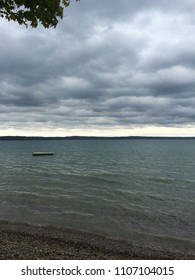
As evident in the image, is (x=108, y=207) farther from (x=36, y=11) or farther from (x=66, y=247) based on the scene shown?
(x=36, y=11)

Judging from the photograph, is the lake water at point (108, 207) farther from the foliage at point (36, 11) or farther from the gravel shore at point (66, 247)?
the foliage at point (36, 11)

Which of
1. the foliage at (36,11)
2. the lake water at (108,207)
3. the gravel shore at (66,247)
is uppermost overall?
the foliage at (36,11)

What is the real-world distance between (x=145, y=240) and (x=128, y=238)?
1.00 metres

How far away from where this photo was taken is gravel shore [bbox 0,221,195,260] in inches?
399

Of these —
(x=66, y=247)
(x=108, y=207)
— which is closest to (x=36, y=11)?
(x=66, y=247)

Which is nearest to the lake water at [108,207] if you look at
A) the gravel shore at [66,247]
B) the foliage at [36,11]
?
the gravel shore at [66,247]

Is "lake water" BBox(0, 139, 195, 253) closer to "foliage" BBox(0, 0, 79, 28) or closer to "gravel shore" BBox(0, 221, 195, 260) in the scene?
"gravel shore" BBox(0, 221, 195, 260)

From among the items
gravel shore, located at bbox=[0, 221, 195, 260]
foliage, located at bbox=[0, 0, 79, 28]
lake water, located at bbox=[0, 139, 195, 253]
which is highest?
foliage, located at bbox=[0, 0, 79, 28]

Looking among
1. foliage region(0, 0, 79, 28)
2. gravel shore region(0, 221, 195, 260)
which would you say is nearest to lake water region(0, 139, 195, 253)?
gravel shore region(0, 221, 195, 260)

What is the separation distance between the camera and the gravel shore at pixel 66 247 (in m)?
10.1

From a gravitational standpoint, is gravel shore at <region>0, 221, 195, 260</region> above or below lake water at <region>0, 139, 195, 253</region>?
above

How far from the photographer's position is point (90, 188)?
2820 centimetres
